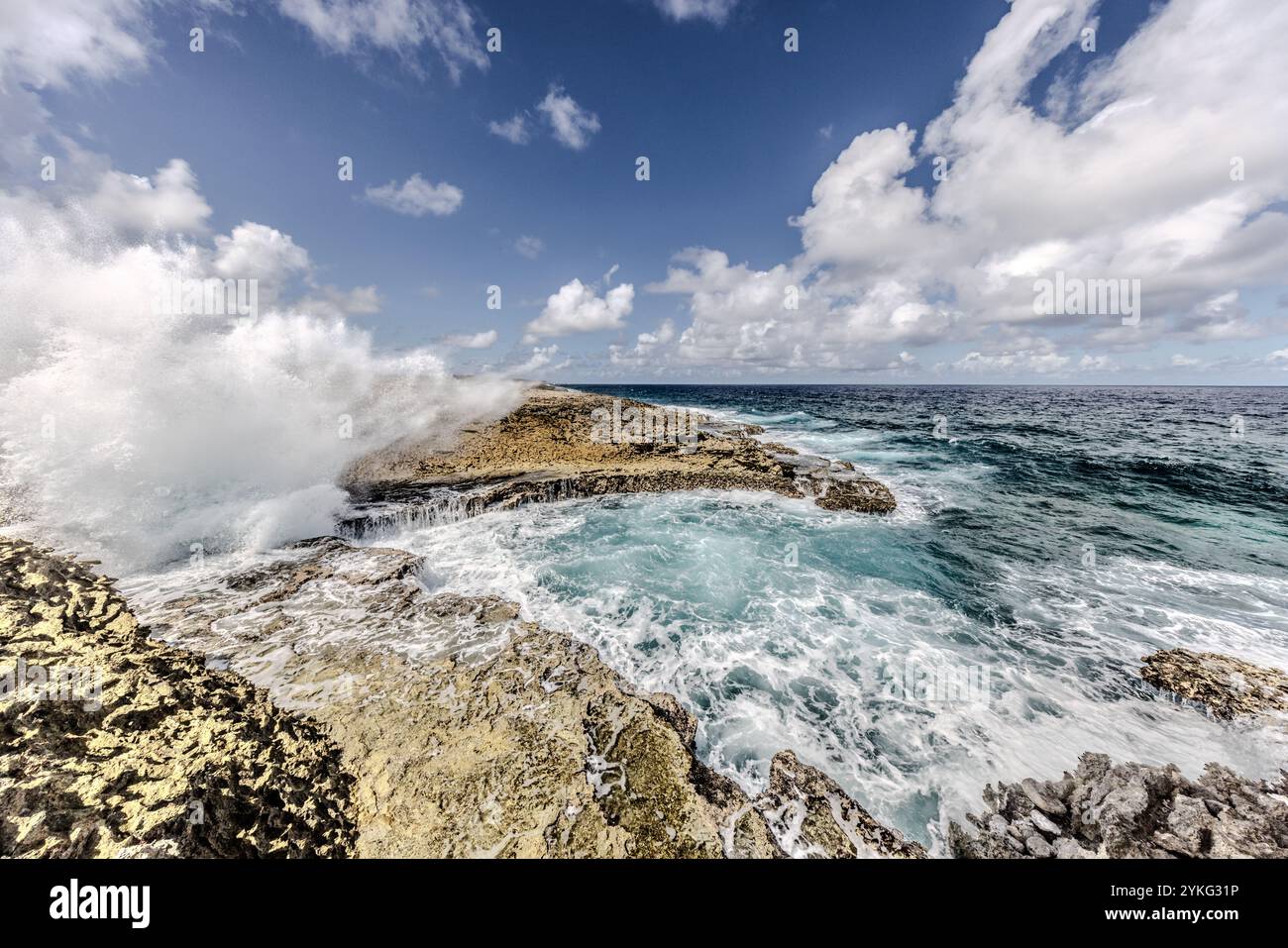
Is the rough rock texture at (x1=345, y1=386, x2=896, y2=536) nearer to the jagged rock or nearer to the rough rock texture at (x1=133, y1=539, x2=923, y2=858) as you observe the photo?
the rough rock texture at (x1=133, y1=539, x2=923, y2=858)

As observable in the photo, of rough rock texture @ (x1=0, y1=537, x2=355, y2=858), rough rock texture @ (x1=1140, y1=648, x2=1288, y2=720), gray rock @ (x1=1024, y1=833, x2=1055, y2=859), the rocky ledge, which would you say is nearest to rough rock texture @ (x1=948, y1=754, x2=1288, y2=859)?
gray rock @ (x1=1024, y1=833, x2=1055, y2=859)

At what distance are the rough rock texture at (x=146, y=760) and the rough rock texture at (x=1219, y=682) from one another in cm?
1328

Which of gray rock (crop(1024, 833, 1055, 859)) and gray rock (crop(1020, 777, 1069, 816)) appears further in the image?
gray rock (crop(1020, 777, 1069, 816))

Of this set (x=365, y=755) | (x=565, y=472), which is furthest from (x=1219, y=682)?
(x=565, y=472)

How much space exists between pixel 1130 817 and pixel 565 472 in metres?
17.4

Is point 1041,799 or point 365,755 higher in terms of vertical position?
point 365,755

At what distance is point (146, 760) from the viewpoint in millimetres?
4492

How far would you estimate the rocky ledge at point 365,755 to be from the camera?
4.12 metres

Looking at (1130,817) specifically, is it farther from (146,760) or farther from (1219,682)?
(146,760)

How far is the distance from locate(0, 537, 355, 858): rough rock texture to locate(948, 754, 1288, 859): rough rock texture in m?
7.89

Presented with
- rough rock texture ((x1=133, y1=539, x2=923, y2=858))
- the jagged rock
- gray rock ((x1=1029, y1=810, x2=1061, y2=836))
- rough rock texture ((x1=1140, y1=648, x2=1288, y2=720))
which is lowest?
gray rock ((x1=1029, y1=810, x2=1061, y2=836))

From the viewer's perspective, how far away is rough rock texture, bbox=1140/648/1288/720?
684cm

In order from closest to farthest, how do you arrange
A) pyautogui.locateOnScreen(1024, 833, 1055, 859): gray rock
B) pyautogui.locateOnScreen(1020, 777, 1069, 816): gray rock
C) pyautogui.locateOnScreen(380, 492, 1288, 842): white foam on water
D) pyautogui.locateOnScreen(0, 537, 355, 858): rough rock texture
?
1. pyautogui.locateOnScreen(0, 537, 355, 858): rough rock texture
2. pyautogui.locateOnScreen(1024, 833, 1055, 859): gray rock
3. pyautogui.locateOnScreen(1020, 777, 1069, 816): gray rock
4. pyautogui.locateOnScreen(380, 492, 1288, 842): white foam on water
